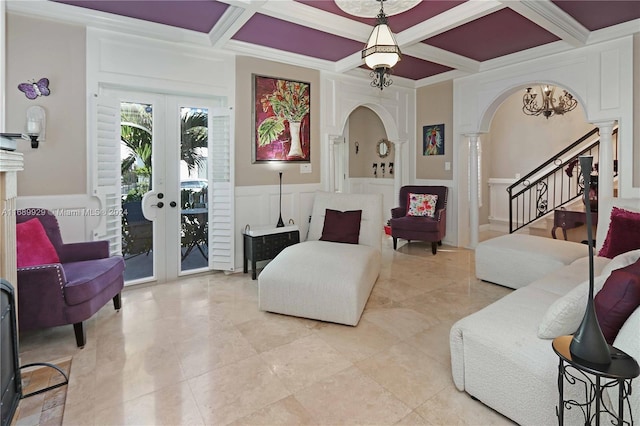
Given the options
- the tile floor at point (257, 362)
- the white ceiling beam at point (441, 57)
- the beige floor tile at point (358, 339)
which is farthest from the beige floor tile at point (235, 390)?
the white ceiling beam at point (441, 57)

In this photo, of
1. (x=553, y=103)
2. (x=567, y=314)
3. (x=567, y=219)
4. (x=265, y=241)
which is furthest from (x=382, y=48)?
(x=553, y=103)

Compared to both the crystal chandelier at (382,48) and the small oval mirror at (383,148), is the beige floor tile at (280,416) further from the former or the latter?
the small oval mirror at (383,148)

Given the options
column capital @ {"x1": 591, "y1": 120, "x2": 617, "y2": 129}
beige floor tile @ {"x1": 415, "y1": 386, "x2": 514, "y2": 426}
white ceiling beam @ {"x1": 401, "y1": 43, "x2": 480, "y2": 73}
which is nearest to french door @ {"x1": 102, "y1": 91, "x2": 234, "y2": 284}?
white ceiling beam @ {"x1": 401, "y1": 43, "x2": 480, "y2": 73}

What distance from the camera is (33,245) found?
2.79m

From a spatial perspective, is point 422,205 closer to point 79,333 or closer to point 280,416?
point 280,416

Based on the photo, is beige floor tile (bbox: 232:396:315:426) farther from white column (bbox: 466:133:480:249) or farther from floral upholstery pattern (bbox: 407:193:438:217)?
white column (bbox: 466:133:480:249)

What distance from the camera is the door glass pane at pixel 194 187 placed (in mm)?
4191

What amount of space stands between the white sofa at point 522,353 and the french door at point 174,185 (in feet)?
9.93

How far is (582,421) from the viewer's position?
5.35 feet

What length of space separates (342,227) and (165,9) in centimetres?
286

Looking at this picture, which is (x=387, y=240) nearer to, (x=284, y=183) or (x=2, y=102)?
(x=284, y=183)

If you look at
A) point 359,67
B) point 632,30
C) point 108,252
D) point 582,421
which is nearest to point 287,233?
point 108,252

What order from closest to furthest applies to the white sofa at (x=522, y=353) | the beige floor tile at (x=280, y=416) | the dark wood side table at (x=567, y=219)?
the white sofa at (x=522, y=353)
the beige floor tile at (x=280, y=416)
the dark wood side table at (x=567, y=219)

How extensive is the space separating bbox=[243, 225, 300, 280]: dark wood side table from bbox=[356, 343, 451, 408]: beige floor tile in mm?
2142
